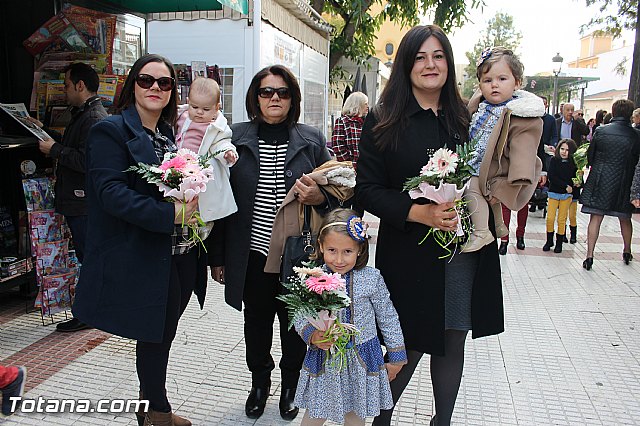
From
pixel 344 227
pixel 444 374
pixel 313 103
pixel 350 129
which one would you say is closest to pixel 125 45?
pixel 350 129

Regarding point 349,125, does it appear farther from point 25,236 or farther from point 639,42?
point 639,42

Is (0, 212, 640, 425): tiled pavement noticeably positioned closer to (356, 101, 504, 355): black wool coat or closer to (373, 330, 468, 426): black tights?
(373, 330, 468, 426): black tights

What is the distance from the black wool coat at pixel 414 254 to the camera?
Answer: 246cm

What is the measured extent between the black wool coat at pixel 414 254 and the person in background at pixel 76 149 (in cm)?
243

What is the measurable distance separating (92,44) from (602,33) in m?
17.1

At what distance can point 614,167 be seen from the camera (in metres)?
6.71

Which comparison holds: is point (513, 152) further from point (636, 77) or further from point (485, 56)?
point (636, 77)

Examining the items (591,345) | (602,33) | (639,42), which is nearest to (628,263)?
(591,345)

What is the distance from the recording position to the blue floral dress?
2459 mm

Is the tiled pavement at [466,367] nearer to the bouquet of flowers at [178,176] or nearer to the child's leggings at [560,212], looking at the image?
the bouquet of flowers at [178,176]

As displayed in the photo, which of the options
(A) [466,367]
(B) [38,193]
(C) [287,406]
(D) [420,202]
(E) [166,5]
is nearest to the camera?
(D) [420,202]

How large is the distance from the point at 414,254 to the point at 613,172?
523 centimetres

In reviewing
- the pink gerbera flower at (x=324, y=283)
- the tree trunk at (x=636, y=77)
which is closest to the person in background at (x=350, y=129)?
the pink gerbera flower at (x=324, y=283)

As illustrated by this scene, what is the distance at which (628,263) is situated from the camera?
693 cm
